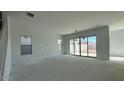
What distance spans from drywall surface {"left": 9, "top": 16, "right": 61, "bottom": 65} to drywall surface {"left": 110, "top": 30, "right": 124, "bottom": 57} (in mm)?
5652

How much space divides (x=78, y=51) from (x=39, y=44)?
4.22 m

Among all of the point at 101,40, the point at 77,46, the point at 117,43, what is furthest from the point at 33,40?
the point at 117,43

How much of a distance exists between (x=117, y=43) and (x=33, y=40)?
791 centimetres

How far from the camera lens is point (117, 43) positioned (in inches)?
366

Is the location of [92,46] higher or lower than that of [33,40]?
lower

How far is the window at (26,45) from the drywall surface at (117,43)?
7.99 m

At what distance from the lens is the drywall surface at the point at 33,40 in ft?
20.6

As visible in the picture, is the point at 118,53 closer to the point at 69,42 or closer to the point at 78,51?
the point at 78,51

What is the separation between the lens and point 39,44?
8523 mm

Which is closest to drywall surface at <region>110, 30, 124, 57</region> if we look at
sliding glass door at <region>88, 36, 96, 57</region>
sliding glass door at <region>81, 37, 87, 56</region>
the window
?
sliding glass door at <region>88, 36, 96, 57</region>

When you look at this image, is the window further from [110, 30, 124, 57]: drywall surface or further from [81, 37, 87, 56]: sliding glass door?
[110, 30, 124, 57]: drywall surface

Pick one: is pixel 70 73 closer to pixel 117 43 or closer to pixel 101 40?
pixel 101 40
